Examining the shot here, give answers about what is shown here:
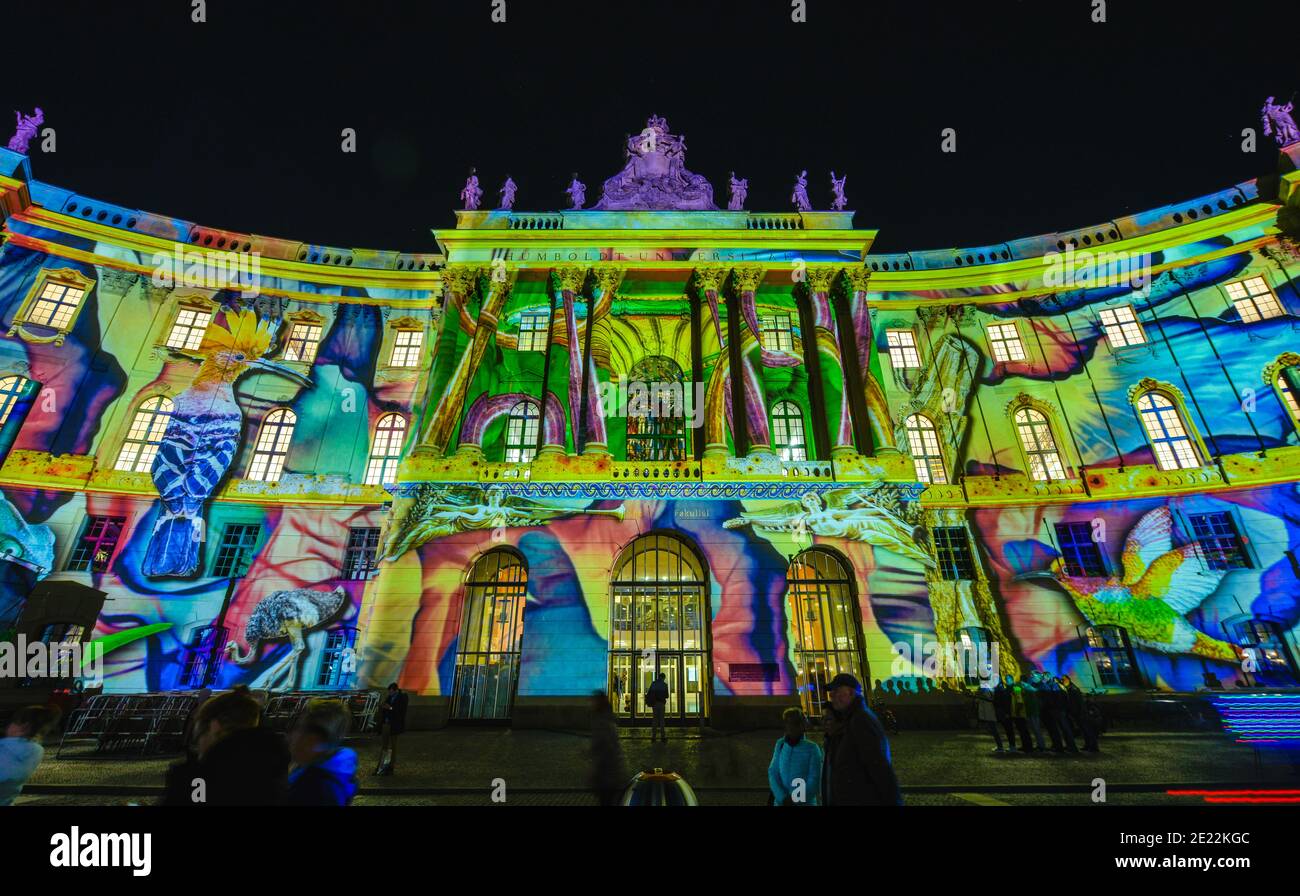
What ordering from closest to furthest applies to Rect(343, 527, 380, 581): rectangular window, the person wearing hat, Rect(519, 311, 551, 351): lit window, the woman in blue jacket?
the person wearing hat
the woman in blue jacket
Rect(343, 527, 380, 581): rectangular window
Rect(519, 311, 551, 351): lit window

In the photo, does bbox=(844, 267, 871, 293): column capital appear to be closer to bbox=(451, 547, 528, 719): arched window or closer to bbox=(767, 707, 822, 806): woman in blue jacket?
bbox=(451, 547, 528, 719): arched window

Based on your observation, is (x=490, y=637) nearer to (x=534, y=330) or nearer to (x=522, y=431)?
(x=522, y=431)

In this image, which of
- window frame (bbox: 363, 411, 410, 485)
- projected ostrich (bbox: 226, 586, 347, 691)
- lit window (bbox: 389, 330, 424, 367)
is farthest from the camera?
lit window (bbox: 389, 330, 424, 367)

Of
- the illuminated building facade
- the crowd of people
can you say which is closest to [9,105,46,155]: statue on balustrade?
the illuminated building facade

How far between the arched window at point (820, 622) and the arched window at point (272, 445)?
70.9 ft

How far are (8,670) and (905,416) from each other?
34.5m

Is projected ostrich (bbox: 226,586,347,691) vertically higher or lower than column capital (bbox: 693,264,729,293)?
lower

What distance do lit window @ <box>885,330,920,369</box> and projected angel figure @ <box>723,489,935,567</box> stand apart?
33.6ft

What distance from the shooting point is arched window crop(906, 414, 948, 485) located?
23938 mm

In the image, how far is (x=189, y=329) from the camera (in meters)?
24.5

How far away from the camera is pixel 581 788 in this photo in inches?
367

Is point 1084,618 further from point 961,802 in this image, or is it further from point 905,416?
point 961,802

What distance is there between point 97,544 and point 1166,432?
42.7 m
